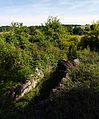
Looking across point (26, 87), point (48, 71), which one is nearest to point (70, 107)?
point (26, 87)

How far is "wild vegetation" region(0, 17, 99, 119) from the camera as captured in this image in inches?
447

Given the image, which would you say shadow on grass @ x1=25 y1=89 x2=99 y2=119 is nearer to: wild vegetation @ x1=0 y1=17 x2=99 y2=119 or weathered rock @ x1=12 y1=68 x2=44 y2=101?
wild vegetation @ x1=0 y1=17 x2=99 y2=119

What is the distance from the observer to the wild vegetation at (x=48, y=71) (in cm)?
1136

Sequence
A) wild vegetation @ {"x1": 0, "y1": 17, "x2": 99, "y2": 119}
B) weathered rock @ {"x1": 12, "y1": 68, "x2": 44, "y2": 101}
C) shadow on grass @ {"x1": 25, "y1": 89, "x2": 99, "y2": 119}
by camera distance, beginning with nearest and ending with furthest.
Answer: shadow on grass @ {"x1": 25, "y1": 89, "x2": 99, "y2": 119} < wild vegetation @ {"x1": 0, "y1": 17, "x2": 99, "y2": 119} < weathered rock @ {"x1": 12, "y1": 68, "x2": 44, "y2": 101}

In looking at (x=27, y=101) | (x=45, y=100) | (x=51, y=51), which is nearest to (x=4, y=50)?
(x=51, y=51)

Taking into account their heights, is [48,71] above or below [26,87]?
above

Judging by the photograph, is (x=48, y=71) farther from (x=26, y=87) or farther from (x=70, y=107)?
(x=70, y=107)

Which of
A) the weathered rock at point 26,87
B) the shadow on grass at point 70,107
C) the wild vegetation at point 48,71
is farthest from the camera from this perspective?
the weathered rock at point 26,87

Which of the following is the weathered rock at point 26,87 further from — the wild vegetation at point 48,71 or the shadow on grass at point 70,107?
the shadow on grass at point 70,107

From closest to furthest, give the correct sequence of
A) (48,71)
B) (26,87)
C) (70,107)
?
(70,107)
(26,87)
(48,71)

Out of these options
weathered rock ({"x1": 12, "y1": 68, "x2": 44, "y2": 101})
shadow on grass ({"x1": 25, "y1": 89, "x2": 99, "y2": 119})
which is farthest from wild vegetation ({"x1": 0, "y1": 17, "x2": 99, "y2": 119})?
weathered rock ({"x1": 12, "y1": 68, "x2": 44, "y2": 101})

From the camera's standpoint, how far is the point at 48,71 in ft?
54.6

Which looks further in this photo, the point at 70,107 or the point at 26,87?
the point at 26,87

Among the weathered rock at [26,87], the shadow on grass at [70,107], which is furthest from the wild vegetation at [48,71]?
the weathered rock at [26,87]
